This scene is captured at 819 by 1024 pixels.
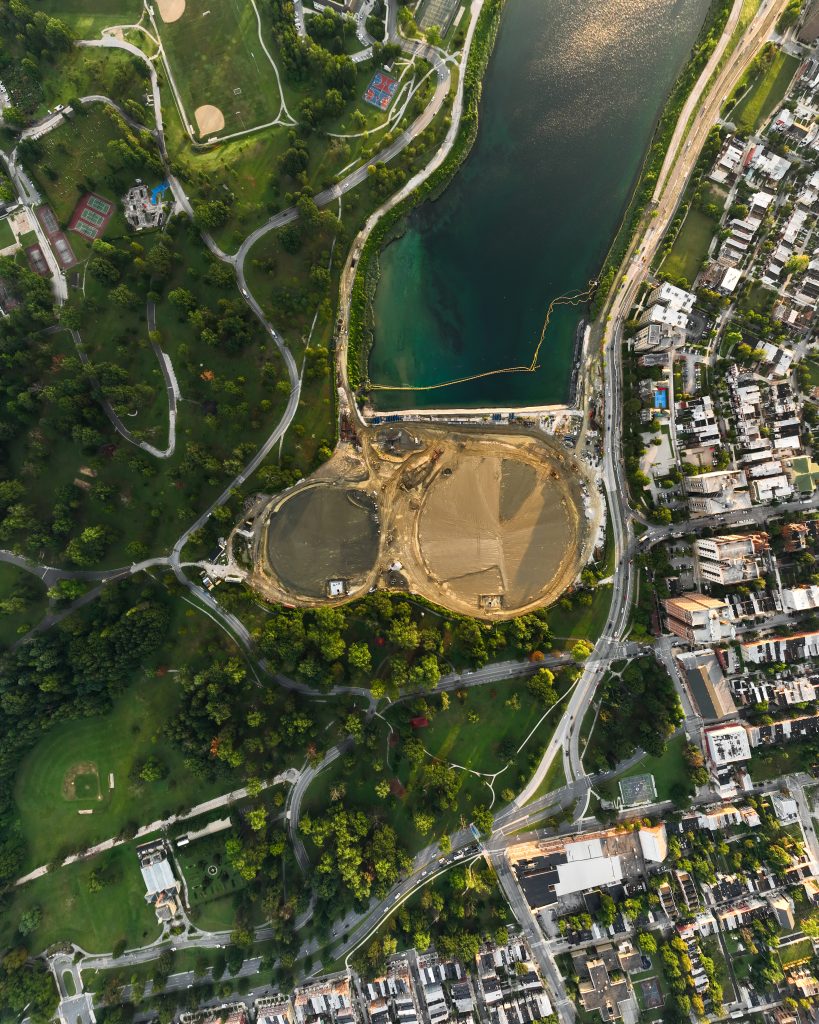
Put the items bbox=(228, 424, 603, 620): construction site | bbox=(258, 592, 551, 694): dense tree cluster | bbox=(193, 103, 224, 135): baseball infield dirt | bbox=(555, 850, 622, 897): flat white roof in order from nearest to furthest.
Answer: bbox=(258, 592, 551, 694): dense tree cluster < bbox=(555, 850, 622, 897): flat white roof < bbox=(193, 103, 224, 135): baseball infield dirt < bbox=(228, 424, 603, 620): construction site

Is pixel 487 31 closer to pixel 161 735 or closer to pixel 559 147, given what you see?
pixel 559 147

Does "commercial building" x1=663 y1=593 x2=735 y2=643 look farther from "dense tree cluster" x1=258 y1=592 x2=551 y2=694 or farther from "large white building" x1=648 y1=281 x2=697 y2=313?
"large white building" x1=648 y1=281 x2=697 y2=313

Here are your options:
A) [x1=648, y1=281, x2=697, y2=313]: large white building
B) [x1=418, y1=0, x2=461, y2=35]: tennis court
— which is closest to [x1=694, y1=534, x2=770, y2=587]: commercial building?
[x1=648, y1=281, x2=697, y2=313]: large white building

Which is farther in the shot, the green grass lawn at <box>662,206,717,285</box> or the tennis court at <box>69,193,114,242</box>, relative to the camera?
the green grass lawn at <box>662,206,717,285</box>

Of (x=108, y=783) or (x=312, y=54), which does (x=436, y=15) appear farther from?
(x=108, y=783)

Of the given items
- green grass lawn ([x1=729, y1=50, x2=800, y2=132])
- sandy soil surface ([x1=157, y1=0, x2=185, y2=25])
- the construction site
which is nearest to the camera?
sandy soil surface ([x1=157, y1=0, x2=185, y2=25])

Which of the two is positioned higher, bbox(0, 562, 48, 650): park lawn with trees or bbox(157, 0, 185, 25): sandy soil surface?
bbox(157, 0, 185, 25): sandy soil surface

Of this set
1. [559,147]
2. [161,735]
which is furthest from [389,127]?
[161,735]
